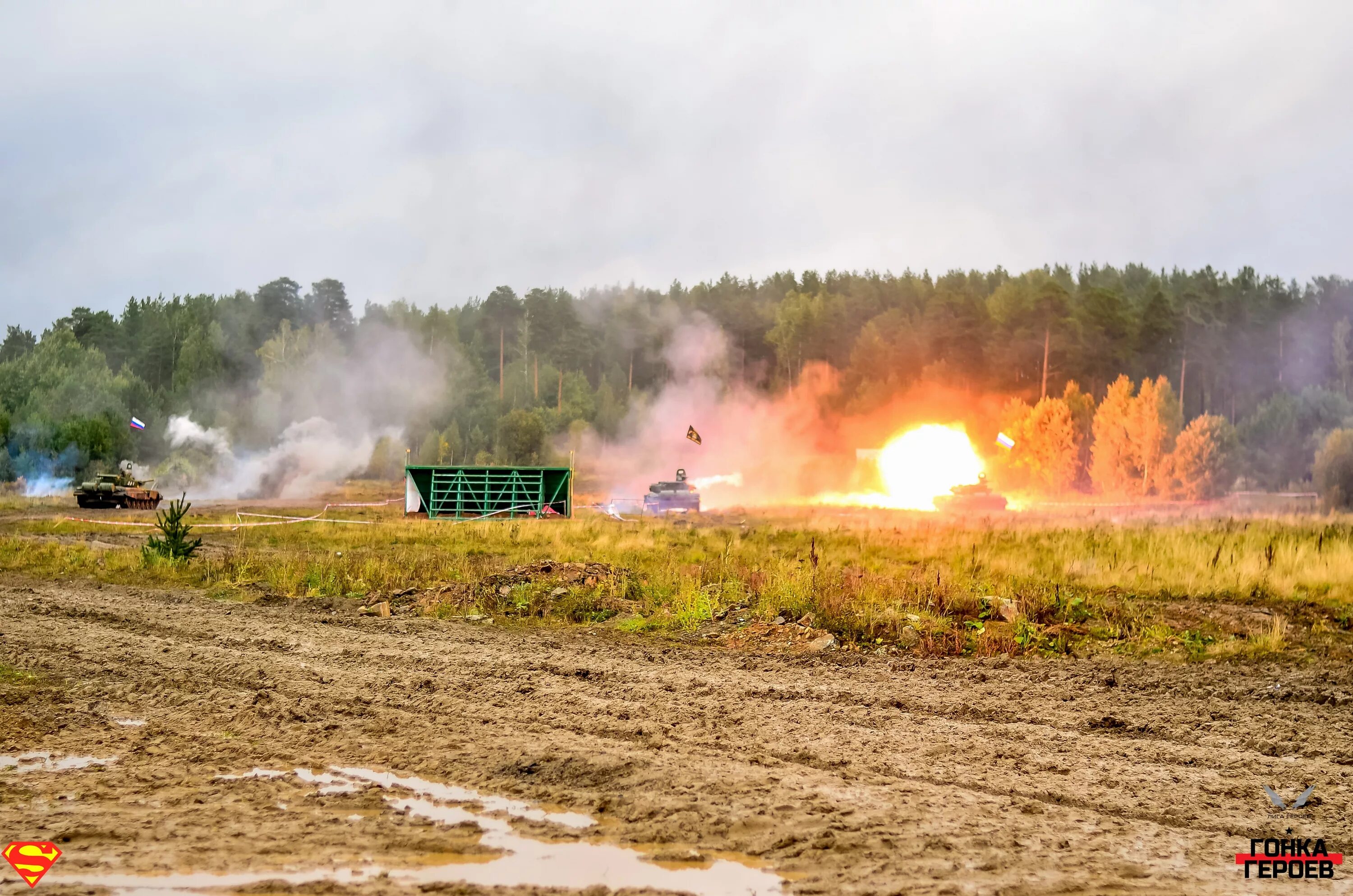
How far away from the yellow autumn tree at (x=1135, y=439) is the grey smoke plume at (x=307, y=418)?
48.7 metres

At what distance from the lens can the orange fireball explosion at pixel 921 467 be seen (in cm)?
5916

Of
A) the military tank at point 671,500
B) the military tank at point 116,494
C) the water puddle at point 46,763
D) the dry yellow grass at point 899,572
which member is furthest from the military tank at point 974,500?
the water puddle at point 46,763

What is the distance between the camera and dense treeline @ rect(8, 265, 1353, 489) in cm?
7669

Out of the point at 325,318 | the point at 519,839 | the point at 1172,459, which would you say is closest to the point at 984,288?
the point at 1172,459

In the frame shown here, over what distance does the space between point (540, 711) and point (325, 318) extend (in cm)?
10074

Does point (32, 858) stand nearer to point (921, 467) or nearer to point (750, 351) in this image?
point (921, 467)

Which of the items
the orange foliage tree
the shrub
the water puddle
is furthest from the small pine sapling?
the orange foliage tree

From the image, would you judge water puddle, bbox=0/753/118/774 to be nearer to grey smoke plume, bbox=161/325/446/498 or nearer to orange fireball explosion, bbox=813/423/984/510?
orange fireball explosion, bbox=813/423/984/510

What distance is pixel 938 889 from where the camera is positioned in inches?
206

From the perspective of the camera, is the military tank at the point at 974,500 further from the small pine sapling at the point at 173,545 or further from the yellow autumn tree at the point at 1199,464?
the small pine sapling at the point at 173,545

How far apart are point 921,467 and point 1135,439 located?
13764 millimetres

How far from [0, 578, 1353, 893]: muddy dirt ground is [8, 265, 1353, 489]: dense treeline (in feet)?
205

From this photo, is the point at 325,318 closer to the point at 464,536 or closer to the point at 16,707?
the point at 464,536

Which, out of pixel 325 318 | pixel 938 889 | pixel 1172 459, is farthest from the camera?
pixel 325 318
